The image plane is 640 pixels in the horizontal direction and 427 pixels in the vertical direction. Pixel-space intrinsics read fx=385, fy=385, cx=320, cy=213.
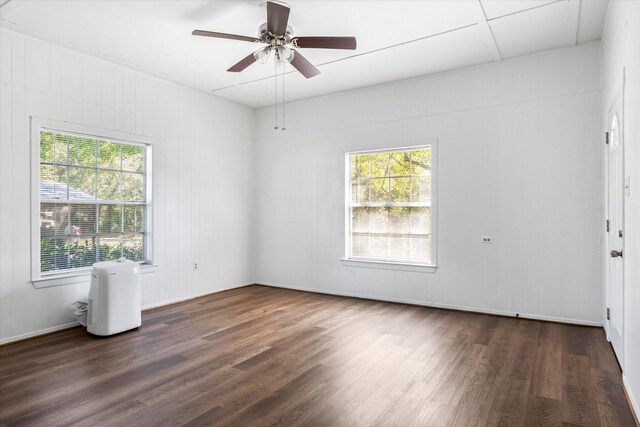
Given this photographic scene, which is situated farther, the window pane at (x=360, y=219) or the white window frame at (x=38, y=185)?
the window pane at (x=360, y=219)

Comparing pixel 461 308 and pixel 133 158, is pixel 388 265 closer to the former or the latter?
pixel 461 308

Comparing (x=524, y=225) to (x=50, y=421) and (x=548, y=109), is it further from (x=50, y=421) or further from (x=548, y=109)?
(x=50, y=421)

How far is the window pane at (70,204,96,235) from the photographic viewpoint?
433 cm

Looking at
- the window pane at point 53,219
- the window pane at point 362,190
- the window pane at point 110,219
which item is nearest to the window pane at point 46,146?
the window pane at point 53,219

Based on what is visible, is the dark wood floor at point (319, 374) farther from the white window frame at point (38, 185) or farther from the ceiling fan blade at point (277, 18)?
the ceiling fan blade at point (277, 18)

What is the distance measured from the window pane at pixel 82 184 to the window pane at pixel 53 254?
1.71ft

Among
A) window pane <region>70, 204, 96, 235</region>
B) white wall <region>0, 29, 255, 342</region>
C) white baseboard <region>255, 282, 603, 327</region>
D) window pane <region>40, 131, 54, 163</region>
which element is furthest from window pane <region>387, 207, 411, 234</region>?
window pane <region>40, 131, 54, 163</region>

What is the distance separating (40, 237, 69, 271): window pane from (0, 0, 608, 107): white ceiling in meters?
2.12

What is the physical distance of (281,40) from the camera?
138 inches

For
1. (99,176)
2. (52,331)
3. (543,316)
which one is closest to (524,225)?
(543,316)

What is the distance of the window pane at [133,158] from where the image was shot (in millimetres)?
4861

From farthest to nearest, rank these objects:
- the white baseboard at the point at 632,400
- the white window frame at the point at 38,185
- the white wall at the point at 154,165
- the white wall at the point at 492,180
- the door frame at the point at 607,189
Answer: the white wall at the point at 492,180 < the white window frame at the point at 38,185 < the white wall at the point at 154,165 < the door frame at the point at 607,189 < the white baseboard at the point at 632,400

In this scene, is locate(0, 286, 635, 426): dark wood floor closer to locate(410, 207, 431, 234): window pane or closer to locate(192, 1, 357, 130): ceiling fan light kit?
locate(410, 207, 431, 234): window pane

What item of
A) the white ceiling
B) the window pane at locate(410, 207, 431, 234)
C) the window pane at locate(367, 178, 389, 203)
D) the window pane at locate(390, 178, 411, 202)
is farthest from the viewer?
the window pane at locate(367, 178, 389, 203)
